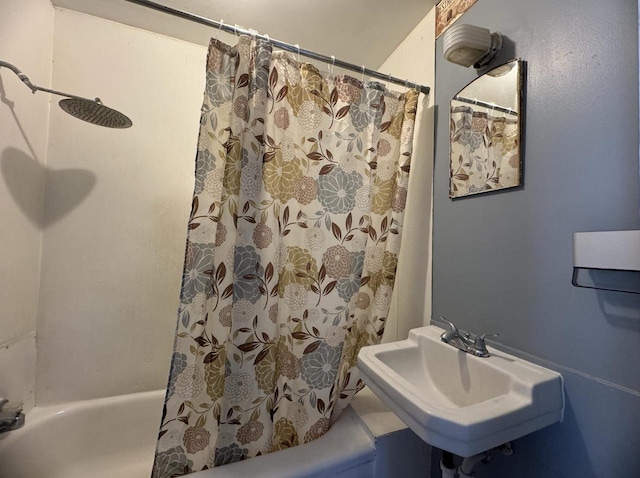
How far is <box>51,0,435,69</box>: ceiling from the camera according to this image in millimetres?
1159

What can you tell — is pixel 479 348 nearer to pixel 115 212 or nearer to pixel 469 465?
pixel 469 465

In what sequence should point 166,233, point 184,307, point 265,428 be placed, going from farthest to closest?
point 166,233 → point 265,428 → point 184,307

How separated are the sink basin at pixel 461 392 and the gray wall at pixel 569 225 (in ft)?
0.27

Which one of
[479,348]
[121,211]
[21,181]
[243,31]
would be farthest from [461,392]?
[21,181]

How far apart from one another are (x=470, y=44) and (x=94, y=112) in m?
1.46

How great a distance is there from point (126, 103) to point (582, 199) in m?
1.94

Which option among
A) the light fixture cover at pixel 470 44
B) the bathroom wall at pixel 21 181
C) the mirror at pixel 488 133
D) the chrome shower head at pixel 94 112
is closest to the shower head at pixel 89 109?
the chrome shower head at pixel 94 112

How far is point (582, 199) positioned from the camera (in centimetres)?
63

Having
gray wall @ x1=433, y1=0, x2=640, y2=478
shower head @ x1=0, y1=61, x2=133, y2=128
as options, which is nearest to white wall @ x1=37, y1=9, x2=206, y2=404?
shower head @ x1=0, y1=61, x2=133, y2=128

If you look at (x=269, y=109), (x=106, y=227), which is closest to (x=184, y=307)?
(x=269, y=109)

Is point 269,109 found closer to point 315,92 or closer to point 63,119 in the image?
point 315,92

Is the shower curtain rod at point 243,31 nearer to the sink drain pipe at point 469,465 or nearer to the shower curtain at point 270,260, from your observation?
the shower curtain at point 270,260

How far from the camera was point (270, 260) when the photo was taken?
89cm

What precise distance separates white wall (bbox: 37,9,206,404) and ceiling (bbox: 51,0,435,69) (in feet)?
0.27
